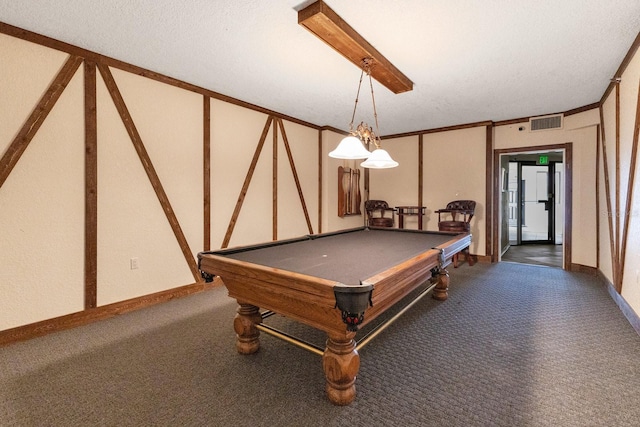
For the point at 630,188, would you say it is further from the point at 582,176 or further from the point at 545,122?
the point at 545,122

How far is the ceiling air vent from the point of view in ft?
15.7

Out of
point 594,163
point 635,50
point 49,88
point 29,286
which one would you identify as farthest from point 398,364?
point 594,163

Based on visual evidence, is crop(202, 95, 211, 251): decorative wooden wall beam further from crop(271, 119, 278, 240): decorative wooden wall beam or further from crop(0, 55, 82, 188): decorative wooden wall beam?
crop(0, 55, 82, 188): decorative wooden wall beam

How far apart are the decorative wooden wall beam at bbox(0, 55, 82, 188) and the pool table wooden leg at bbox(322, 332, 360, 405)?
2903 millimetres

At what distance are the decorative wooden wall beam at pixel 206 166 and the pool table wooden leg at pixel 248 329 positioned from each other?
1904mm

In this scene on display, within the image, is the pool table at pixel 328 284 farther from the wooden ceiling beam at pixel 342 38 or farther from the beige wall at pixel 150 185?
the wooden ceiling beam at pixel 342 38

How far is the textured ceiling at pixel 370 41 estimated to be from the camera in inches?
86.5

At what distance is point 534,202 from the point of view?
305 inches

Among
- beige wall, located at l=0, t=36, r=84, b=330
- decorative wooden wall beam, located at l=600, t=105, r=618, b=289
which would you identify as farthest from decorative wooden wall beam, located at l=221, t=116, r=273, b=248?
decorative wooden wall beam, located at l=600, t=105, r=618, b=289

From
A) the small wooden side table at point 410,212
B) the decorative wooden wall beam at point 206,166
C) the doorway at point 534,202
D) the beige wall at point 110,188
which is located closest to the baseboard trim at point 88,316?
the beige wall at point 110,188

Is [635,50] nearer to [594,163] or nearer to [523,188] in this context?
[594,163]

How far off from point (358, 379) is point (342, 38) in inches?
101

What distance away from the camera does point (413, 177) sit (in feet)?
20.3

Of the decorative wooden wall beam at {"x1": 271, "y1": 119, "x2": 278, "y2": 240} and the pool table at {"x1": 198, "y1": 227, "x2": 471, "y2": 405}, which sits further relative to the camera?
the decorative wooden wall beam at {"x1": 271, "y1": 119, "x2": 278, "y2": 240}
